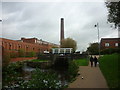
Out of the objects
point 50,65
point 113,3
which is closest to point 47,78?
point 113,3

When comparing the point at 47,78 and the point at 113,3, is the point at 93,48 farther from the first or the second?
the point at 47,78

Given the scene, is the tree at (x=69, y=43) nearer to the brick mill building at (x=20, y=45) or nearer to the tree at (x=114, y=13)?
the brick mill building at (x=20, y=45)

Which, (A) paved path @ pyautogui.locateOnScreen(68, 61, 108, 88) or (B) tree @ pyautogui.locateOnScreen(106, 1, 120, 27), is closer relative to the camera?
(A) paved path @ pyautogui.locateOnScreen(68, 61, 108, 88)

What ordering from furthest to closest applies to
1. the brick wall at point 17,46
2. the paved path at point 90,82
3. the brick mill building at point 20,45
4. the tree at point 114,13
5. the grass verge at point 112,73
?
the brick mill building at point 20,45
the brick wall at point 17,46
the tree at point 114,13
the paved path at point 90,82
the grass verge at point 112,73

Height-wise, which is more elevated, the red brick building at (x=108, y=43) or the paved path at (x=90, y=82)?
the red brick building at (x=108, y=43)

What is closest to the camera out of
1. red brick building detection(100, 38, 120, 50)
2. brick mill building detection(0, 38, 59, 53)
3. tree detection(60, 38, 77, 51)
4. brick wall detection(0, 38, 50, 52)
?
brick wall detection(0, 38, 50, 52)

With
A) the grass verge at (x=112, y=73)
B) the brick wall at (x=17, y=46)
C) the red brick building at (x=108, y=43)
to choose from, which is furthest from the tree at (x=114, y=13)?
the red brick building at (x=108, y=43)

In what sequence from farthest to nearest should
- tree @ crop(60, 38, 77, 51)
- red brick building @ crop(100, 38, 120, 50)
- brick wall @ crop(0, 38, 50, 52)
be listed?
tree @ crop(60, 38, 77, 51) → red brick building @ crop(100, 38, 120, 50) → brick wall @ crop(0, 38, 50, 52)

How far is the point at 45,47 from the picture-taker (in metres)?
97.4

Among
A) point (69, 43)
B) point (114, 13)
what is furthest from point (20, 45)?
point (114, 13)

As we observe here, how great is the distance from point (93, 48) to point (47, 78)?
2595 inches

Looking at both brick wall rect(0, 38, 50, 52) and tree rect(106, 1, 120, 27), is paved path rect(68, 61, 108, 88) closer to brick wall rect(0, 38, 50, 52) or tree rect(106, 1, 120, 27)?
tree rect(106, 1, 120, 27)

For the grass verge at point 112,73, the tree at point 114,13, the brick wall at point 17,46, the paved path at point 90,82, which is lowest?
the paved path at point 90,82

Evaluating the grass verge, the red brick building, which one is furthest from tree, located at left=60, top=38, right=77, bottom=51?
the grass verge
